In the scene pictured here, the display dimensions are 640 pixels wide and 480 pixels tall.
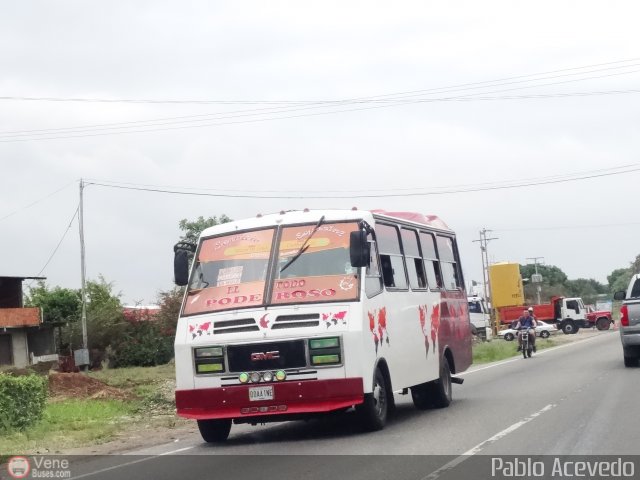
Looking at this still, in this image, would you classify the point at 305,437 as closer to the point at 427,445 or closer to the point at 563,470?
the point at 427,445

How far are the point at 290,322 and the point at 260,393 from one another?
3.17ft

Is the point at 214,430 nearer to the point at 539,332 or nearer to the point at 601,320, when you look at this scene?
the point at 539,332

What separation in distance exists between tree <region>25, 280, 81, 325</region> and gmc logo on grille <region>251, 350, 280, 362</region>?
173 feet

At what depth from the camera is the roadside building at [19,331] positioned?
56.1 m

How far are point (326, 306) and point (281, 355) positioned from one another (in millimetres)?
855

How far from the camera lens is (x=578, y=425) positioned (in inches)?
536

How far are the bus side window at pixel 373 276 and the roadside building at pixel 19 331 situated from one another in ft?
144

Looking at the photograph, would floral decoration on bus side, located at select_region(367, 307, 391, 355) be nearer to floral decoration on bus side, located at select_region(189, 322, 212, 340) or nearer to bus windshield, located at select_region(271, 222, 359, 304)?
bus windshield, located at select_region(271, 222, 359, 304)

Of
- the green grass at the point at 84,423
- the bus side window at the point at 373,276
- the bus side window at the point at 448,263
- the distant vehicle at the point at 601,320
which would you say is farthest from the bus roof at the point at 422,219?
the distant vehicle at the point at 601,320

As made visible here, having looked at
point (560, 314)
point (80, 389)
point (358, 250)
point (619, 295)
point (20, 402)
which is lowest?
point (80, 389)

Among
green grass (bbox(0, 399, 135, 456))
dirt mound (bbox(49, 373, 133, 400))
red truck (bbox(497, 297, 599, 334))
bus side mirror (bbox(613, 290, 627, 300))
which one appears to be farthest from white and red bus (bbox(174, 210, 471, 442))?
red truck (bbox(497, 297, 599, 334))

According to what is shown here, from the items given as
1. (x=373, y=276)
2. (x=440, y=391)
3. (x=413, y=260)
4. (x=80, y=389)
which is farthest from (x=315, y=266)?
(x=80, y=389)

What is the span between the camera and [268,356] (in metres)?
13.1

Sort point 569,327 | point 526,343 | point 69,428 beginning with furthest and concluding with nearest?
point 569,327 < point 526,343 < point 69,428
